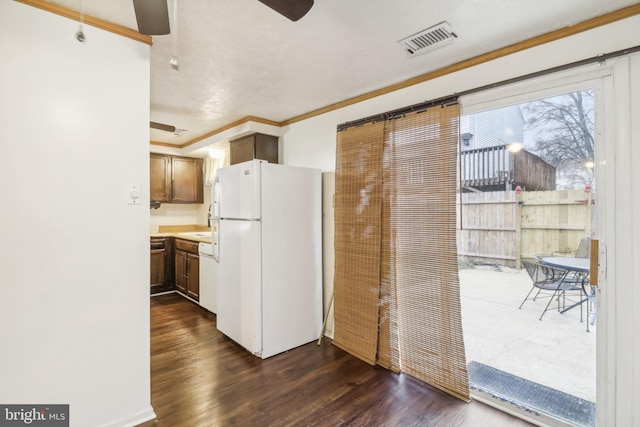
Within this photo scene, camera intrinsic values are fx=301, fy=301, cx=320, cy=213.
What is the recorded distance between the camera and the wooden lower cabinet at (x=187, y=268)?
4.25 m

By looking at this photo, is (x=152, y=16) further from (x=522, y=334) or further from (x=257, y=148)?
(x=522, y=334)

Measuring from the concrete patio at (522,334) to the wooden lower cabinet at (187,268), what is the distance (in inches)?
135

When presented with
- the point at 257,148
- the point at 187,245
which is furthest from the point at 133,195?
the point at 187,245

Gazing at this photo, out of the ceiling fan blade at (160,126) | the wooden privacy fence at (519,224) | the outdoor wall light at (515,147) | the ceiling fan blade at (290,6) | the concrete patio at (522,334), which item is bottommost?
the concrete patio at (522,334)

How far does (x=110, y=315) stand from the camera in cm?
180

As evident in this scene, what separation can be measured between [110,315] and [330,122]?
2537 mm

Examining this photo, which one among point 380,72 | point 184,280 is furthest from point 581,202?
point 184,280

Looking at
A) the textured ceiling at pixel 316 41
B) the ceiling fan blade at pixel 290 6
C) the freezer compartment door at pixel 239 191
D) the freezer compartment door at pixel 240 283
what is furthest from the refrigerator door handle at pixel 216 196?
the ceiling fan blade at pixel 290 6

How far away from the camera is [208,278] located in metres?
3.92

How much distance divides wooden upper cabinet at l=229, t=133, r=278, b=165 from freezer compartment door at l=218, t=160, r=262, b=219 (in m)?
0.57

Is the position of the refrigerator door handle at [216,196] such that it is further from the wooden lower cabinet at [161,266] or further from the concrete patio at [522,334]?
the concrete patio at [522,334]

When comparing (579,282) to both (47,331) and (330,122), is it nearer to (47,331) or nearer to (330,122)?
(330,122)

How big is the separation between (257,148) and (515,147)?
2638 mm

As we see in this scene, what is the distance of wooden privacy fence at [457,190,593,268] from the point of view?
6.22 feet
